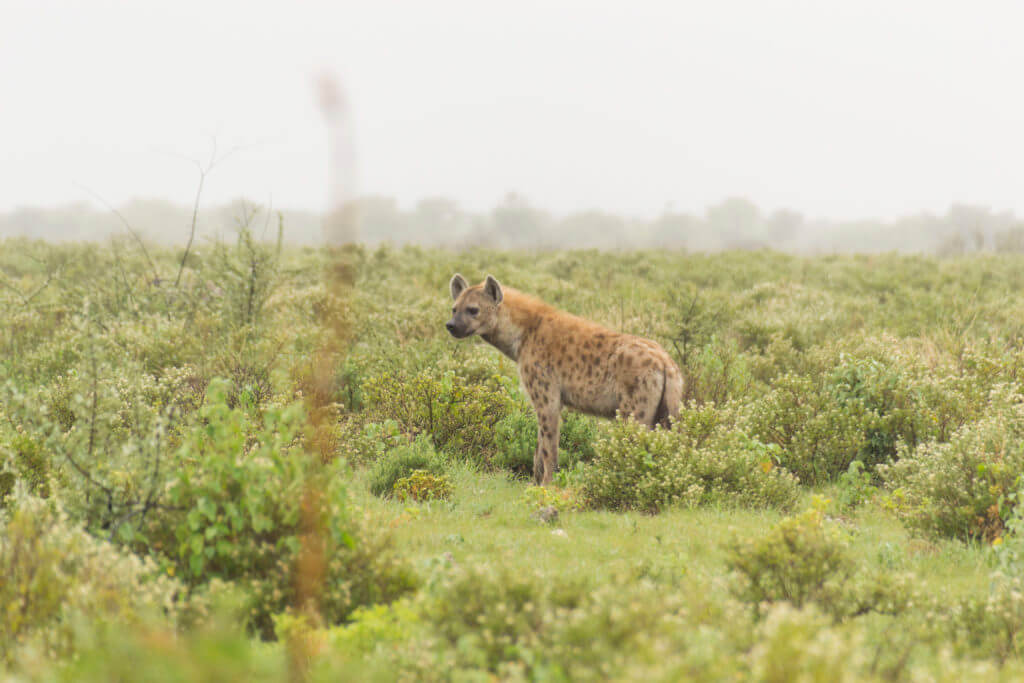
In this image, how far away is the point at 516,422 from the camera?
8617mm

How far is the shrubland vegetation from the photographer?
10.3ft

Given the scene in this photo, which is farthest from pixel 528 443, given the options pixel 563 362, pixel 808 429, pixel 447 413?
pixel 808 429

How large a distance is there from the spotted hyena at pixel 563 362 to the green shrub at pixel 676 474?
426 mm

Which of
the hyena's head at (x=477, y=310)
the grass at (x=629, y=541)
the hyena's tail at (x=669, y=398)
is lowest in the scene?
the grass at (x=629, y=541)

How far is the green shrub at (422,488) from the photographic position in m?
7.00

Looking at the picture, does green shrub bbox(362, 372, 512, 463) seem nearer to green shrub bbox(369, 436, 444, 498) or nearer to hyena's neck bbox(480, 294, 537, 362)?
green shrub bbox(369, 436, 444, 498)

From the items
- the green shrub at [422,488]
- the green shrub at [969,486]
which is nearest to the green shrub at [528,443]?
the green shrub at [422,488]

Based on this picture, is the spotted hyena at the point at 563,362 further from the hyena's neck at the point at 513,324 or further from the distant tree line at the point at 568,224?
the distant tree line at the point at 568,224

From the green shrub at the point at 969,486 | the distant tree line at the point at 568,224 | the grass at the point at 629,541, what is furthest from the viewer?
the distant tree line at the point at 568,224

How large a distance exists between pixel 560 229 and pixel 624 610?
17798 centimetres

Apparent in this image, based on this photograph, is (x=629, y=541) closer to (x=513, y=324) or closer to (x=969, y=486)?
(x=969, y=486)

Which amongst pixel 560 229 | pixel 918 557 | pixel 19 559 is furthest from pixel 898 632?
pixel 560 229

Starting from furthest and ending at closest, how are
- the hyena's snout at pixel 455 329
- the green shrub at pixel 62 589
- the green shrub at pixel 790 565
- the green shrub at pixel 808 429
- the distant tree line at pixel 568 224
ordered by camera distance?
the distant tree line at pixel 568 224 → the hyena's snout at pixel 455 329 → the green shrub at pixel 808 429 → the green shrub at pixel 790 565 → the green shrub at pixel 62 589

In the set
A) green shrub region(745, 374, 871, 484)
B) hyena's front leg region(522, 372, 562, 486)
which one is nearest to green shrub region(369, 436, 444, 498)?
hyena's front leg region(522, 372, 562, 486)
